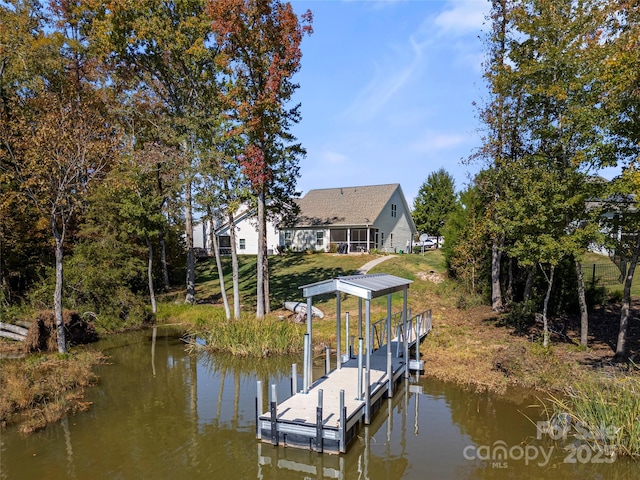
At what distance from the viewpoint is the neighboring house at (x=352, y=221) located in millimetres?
38812

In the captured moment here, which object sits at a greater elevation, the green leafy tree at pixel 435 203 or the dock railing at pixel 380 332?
the green leafy tree at pixel 435 203

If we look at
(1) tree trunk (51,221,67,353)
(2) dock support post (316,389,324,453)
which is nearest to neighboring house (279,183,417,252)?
(1) tree trunk (51,221,67,353)

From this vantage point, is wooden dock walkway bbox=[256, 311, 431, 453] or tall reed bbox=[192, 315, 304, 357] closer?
wooden dock walkway bbox=[256, 311, 431, 453]

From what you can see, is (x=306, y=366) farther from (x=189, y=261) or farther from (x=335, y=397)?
(x=189, y=261)

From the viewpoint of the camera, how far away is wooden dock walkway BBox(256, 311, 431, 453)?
881 cm

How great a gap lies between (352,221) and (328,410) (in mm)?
29631

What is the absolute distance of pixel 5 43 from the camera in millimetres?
21875

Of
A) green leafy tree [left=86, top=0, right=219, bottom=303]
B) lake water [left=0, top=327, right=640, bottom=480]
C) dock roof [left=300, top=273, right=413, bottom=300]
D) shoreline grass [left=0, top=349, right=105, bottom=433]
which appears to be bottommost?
lake water [left=0, top=327, right=640, bottom=480]

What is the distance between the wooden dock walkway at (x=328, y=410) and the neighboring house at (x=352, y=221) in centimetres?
2605

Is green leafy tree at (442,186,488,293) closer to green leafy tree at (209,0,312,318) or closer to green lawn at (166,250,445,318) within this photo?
green lawn at (166,250,445,318)

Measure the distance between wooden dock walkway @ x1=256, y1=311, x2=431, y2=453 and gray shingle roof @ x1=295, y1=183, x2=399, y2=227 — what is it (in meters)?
→ 26.4

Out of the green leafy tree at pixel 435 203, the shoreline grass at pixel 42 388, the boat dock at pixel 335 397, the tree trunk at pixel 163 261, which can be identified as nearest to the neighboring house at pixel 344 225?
the green leafy tree at pixel 435 203

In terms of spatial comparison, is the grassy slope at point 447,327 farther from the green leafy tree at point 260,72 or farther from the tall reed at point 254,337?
the green leafy tree at point 260,72

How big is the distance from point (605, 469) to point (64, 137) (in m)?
18.4
